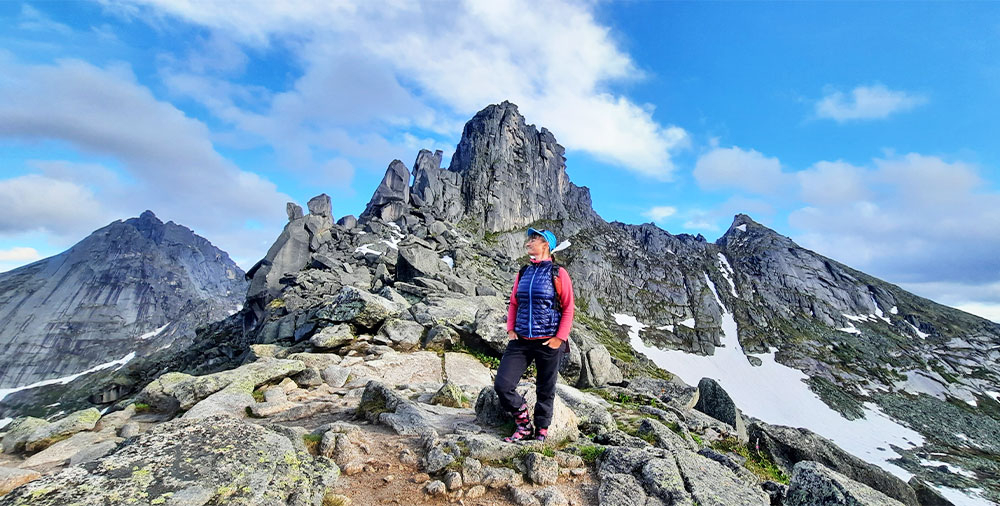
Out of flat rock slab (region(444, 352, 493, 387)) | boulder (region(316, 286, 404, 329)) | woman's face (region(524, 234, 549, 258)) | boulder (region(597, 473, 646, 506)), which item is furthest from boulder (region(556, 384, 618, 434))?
boulder (region(316, 286, 404, 329))

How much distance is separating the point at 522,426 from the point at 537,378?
36.4 inches

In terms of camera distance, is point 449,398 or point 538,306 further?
point 449,398

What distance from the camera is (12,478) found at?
632cm

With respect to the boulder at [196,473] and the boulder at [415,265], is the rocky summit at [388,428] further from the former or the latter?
the boulder at [415,265]

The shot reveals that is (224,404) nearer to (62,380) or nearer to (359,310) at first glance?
(359,310)

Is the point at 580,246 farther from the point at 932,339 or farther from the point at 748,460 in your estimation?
the point at 748,460

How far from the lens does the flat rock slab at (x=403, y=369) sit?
14.6 metres

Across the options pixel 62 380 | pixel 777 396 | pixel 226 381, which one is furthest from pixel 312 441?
pixel 62 380

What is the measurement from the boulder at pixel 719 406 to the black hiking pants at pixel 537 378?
26.6 ft

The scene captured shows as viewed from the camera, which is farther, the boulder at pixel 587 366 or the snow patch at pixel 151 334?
the snow patch at pixel 151 334

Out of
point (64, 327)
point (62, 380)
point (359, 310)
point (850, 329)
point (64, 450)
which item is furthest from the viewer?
point (64, 327)

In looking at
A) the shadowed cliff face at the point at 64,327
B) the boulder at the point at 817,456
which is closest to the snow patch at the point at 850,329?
the boulder at the point at 817,456

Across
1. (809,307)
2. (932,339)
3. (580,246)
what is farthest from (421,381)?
(932,339)

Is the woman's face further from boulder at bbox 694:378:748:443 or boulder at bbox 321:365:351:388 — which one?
boulder at bbox 694:378:748:443
